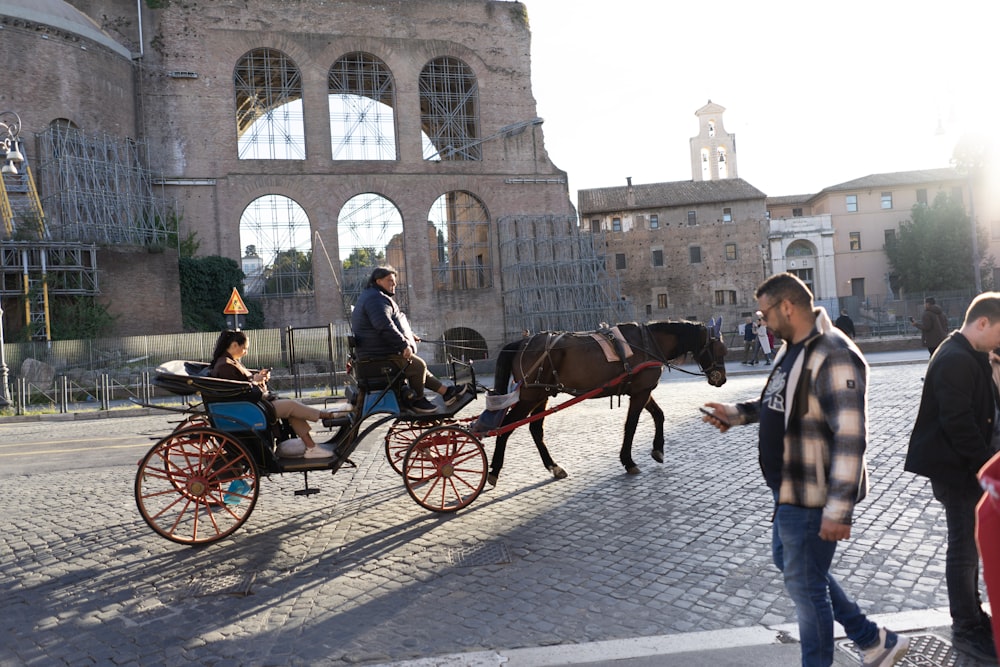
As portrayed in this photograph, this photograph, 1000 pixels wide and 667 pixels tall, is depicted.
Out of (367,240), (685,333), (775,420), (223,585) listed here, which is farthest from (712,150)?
(775,420)

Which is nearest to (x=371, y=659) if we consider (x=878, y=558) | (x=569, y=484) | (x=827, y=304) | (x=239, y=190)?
(x=878, y=558)

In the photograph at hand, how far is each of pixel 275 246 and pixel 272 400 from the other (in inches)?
1218

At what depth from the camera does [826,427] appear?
2.96 meters

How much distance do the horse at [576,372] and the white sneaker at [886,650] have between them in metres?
4.52

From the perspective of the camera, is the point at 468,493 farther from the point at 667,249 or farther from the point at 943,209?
the point at 943,209

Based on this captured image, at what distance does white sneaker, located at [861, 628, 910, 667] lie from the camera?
10.2 feet

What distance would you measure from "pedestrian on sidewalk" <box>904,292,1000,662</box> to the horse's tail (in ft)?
15.6

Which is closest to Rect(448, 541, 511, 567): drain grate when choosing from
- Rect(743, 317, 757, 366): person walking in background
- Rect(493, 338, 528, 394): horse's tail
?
Rect(493, 338, 528, 394): horse's tail

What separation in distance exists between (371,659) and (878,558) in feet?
10.3

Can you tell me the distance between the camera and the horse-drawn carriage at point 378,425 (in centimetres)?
582

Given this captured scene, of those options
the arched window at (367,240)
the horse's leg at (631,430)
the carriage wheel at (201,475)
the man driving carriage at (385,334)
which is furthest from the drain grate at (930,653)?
the arched window at (367,240)

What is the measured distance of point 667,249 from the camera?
181ft

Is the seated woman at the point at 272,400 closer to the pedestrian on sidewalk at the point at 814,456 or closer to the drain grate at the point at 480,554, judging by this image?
the drain grate at the point at 480,554

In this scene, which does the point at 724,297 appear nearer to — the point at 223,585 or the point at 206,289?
the point at 206,289
